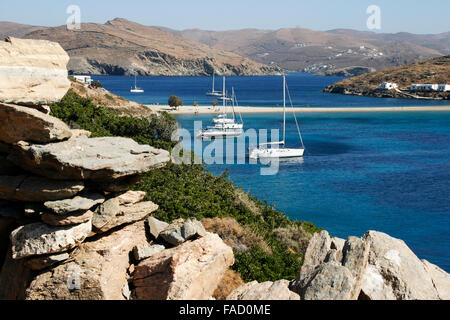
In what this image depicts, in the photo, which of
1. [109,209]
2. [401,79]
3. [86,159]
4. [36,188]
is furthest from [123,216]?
[401,79]

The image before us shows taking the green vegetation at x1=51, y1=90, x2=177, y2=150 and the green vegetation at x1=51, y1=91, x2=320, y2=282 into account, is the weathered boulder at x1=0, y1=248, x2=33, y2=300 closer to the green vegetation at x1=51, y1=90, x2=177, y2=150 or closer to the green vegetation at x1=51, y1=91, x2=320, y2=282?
the green vegetation at x1=51, y1=91, x2=320, y2=282

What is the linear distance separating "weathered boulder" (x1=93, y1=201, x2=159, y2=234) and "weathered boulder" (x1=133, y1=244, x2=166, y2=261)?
744 mm

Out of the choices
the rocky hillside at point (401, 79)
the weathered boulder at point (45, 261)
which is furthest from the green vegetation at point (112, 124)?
the rocky hillside at point (401, 79)

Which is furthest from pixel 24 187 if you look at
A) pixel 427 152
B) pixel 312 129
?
pixel 312 129

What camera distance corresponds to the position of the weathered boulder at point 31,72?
9.24 m

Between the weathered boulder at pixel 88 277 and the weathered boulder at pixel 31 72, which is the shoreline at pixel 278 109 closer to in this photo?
the weathered boulder at pixel 31 72

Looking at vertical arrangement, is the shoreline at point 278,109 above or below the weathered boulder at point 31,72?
below

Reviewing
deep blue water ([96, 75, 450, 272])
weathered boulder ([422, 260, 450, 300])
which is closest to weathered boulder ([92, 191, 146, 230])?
weathered boulder ([422, 260, 450, 300])

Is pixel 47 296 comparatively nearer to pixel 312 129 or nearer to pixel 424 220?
pixel 424 220

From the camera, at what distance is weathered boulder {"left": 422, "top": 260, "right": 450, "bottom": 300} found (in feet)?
30.7

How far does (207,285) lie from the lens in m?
9.84

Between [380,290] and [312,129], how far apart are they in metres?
63.7

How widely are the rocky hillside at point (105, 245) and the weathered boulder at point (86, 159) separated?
2 cm

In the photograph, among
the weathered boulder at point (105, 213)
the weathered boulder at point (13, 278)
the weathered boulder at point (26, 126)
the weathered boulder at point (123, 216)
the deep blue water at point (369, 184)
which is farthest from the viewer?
the deep blue water at point (369, 184)
